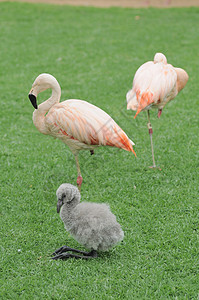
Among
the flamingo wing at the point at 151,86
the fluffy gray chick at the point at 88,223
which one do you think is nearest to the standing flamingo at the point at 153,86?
the flamingo wing at the point at 151,86

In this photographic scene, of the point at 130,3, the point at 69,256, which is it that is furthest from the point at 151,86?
the point at 130,3

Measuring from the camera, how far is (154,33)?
1116cm

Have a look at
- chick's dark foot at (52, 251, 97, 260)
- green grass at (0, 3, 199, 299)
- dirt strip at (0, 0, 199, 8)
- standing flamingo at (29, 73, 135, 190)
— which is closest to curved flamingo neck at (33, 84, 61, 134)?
standing flamingo at (29, 73, 135, 190)

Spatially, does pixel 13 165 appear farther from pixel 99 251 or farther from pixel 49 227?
pixel 99 251

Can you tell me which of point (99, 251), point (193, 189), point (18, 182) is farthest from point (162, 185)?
point (18, 182)

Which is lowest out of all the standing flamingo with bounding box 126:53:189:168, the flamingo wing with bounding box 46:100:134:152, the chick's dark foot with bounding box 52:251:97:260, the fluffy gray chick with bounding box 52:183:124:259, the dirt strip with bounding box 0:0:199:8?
the chick's dark foot with bounding box 52:251:97:260

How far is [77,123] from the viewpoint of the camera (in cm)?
443

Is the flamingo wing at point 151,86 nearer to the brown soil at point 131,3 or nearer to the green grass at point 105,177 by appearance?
the green grass at point 105,177

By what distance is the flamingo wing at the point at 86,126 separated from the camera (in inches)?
175

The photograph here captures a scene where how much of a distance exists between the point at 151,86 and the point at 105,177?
1319 mm

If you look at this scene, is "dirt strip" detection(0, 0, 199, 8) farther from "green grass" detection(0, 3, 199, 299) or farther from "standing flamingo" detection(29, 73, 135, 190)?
"standing flamingo" detection(29, 73, 135, 190)

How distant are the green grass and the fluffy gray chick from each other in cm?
18

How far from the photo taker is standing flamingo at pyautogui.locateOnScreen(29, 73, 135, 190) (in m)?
4.45

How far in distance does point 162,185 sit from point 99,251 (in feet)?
4.90
